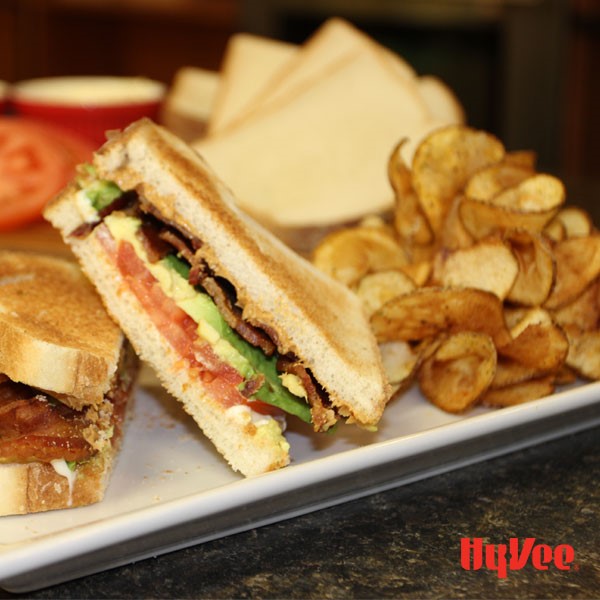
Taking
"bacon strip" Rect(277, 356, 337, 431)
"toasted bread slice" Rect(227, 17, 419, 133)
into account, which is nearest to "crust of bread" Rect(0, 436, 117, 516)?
"bacon strip" Rect(277, 356, 337, 431)

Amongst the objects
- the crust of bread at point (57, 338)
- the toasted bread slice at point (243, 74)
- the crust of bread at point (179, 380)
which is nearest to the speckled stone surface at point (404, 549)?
the crust of bread at point (179, 380)

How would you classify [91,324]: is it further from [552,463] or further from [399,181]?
[552,463]

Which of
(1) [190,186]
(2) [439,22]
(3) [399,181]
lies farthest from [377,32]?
(1) [190,186]

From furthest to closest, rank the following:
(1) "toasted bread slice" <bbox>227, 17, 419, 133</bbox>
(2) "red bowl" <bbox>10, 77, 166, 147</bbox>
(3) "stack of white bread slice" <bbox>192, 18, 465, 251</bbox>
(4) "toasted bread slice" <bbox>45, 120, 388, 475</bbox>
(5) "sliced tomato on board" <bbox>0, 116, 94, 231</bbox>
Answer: (2) "red bowl" <bbox>10, 77, 166, 147</bbox>
(1) "toasted bread slice" <bbox>227, 17, 419, 133</bbox>
(5) "sliced tomato on board" <bbox>0, 116, 94, 231</bbox>
(3) "stack of white bread slice" <bbox>192, 18, 465, 251</bbox>
(4) "toasted bread slice" <bbox>45, 120, 388, 475</bbox>

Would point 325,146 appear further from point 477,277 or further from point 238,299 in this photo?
point 238,299

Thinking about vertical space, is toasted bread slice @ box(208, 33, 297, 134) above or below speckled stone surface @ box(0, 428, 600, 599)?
above

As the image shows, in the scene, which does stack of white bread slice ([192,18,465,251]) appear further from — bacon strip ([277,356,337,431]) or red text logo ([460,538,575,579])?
red text logo ([460,538,575,579])

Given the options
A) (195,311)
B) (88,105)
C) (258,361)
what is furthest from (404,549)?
(88,105)

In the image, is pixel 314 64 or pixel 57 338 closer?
pixel 57 338
